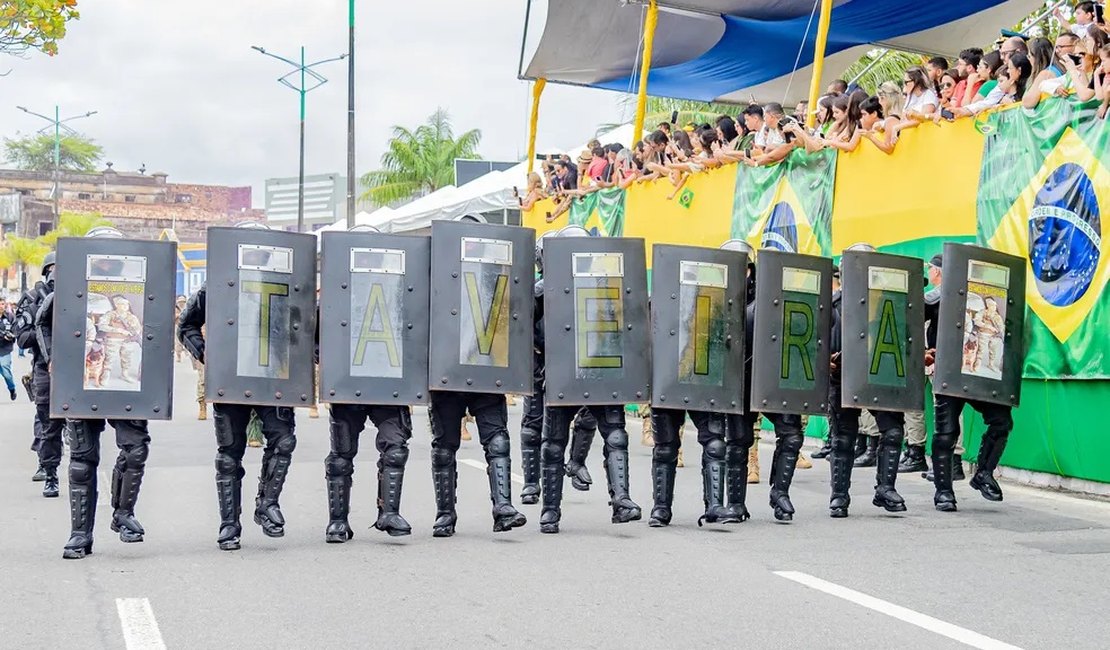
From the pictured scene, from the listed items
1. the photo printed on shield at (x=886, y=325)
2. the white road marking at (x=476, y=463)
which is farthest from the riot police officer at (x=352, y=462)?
the white road marking at (x=476, y=463)

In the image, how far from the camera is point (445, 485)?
894 centimetres

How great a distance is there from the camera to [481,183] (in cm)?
3158

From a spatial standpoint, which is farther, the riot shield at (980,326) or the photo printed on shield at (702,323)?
the riot shield at (980,326)

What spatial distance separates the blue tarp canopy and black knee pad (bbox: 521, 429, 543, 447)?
10236mm

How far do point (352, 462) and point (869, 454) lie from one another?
20.0ft

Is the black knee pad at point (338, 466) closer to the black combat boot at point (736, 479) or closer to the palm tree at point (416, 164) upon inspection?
the black combat boot at point (736, 479)

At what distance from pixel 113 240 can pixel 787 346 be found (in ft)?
13.8

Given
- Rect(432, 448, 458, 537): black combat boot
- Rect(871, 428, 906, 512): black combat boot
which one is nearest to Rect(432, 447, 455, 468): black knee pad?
Rect(432, 448, 458, 537): black combat boot

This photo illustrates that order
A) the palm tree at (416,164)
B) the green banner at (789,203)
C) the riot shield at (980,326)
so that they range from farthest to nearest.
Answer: the palm tree at (416,164)
the green banner at (789,203)
the riot shield at (980,326)

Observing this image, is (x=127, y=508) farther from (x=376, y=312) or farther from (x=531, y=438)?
(x=531, y=438)

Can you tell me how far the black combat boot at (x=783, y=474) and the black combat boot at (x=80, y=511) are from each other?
422cm

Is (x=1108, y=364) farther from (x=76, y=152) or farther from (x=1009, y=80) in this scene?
(x=76, y=152)

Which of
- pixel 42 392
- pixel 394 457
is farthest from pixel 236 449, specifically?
pixel 42 392

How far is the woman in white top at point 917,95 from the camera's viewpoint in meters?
12.7
